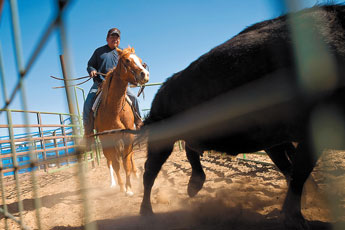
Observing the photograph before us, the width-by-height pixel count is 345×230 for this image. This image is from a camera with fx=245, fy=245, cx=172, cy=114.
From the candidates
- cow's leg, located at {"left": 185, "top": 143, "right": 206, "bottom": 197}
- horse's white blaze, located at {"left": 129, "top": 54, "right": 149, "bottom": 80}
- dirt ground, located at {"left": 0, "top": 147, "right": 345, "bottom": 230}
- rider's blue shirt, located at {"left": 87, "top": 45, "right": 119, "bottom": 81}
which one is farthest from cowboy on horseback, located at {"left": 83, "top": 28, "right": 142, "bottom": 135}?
cow's leg, located at {"left": 185, "top": 143, "right": 206, "bottom": 197}

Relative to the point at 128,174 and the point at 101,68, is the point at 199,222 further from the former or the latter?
the point at 101,68

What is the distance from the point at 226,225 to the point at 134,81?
2.48 metres

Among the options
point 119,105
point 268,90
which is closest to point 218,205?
point 268,90

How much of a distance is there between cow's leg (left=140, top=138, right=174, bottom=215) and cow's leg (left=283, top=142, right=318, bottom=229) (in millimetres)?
1154

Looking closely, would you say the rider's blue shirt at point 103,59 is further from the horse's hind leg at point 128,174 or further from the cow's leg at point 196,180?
the cow's leg at point 196,180

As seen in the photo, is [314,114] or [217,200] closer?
[314,114]

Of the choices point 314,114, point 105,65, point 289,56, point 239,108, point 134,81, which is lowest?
point 314,114

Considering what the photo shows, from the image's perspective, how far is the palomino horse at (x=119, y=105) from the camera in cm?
378

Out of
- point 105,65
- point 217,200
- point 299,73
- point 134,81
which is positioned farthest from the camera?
point 105,65

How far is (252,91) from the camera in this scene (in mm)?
1792

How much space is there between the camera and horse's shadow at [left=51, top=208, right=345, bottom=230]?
195cm

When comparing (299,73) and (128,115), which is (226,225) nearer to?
(299,73)

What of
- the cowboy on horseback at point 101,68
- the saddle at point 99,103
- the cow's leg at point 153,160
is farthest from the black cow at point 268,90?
the cowboy on horseback at point 101,68

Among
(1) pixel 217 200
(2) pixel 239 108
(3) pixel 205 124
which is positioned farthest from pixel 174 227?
(2) pixel 239 108
